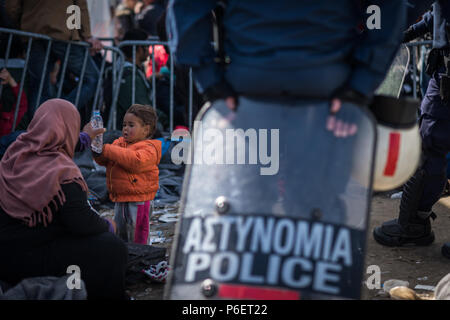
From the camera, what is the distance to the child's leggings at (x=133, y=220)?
3908 millimetres

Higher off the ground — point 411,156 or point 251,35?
point 251,35

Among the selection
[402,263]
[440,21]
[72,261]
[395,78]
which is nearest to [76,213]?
[72,261]

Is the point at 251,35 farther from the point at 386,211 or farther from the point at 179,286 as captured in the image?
the point at 386,211

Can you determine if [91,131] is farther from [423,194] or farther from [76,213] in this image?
[423,194]

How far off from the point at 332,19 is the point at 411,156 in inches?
23.7

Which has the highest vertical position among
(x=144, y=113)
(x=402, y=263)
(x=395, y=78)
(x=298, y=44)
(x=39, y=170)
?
(x=298, y=44)

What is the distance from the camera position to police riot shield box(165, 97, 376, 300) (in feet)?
6.44

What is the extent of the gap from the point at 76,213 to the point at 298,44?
4.76ft

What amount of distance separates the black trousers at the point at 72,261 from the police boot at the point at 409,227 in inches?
78.0

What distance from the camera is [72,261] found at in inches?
115

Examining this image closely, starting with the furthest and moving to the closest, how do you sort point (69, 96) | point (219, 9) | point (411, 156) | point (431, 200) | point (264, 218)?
point (69, 96)
point (431, 200)
point (219, 9)
point (411, 156)
point (264, 218)

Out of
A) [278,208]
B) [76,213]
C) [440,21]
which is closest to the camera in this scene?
[278,208]
